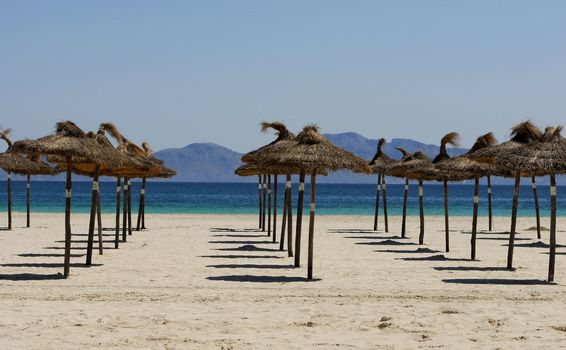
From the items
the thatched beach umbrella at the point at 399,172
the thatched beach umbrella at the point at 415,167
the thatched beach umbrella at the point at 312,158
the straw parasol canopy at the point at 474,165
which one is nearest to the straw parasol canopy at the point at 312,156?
the thatched beach umbrella at the point at 312,158

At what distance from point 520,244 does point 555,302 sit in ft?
38.7

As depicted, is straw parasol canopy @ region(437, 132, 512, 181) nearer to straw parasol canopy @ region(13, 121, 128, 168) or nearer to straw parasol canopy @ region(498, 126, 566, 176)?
straw parasol canopy @ region(498, 126, 566, 176)

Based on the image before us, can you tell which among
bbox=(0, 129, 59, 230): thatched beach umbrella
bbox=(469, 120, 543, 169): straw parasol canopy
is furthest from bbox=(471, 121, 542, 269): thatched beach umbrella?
bbox=(0, 129, 59, 230): thatched beach umbrella

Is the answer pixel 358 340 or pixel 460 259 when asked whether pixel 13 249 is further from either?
pixel 358 340

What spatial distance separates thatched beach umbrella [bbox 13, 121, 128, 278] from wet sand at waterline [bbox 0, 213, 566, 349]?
3.28 feet

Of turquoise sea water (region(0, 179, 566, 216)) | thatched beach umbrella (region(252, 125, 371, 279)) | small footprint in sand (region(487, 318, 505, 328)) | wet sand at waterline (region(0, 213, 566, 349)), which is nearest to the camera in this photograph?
wet sand at waterline (region(0, 213, 566, 349))

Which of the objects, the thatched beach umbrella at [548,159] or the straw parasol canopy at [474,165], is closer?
the thatched beach umbrella at [548,159]

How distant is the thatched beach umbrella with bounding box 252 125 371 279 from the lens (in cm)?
1452

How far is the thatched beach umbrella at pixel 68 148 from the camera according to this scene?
45.6 ft

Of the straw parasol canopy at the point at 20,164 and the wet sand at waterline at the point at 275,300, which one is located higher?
the straw parasol canopy at the point at 20,164

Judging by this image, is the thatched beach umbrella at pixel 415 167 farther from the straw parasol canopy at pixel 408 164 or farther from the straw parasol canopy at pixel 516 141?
the straw parasol canopy at pixel 516 141

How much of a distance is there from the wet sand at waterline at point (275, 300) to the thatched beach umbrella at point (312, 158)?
1327mm

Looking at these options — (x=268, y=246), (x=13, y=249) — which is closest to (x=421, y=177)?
(x=268, y=246)

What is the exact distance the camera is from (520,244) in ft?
77.3
